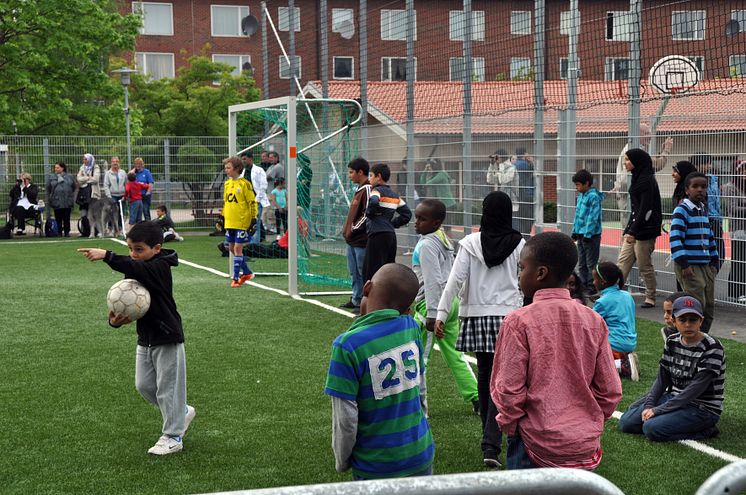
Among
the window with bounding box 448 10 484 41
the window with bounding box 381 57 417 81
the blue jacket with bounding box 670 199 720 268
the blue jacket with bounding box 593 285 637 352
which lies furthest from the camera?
the window with bounding box 381 57 417 81

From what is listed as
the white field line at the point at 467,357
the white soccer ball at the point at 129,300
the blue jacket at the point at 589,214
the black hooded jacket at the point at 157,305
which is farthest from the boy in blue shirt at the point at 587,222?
the white soccer ball at the point at 129,300

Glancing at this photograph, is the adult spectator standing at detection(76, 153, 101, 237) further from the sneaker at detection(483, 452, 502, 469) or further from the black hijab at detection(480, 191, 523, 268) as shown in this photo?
the sneaker at detection(483, 452, 502, 469)

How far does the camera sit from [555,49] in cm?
1448

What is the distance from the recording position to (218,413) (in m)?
7.48

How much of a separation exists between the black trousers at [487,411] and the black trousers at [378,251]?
474 cm

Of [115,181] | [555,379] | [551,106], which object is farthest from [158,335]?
[115,181]

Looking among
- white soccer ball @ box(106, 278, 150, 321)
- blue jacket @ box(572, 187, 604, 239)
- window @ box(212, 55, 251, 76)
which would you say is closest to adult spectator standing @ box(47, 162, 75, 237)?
blue jacket @ box(572, 187, 604, 239)

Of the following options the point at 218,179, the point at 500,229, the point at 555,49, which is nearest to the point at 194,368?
the point at 500,229

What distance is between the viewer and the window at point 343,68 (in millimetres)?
42153

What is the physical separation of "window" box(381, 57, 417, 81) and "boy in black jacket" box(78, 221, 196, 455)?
1202 centimetres

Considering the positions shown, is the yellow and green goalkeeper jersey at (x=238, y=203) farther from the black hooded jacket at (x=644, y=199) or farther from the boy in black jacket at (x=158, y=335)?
the boy in black jacket at (x=158, y=335)

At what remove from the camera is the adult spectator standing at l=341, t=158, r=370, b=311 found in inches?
456

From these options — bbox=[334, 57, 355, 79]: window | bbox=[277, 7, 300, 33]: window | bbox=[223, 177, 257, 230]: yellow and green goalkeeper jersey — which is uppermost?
bbox=[334, 57, 355, 79]: window

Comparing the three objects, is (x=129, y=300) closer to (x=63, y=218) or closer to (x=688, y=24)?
(x=688, y=24)
